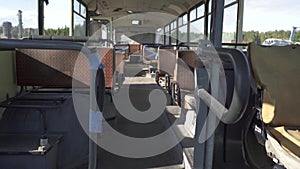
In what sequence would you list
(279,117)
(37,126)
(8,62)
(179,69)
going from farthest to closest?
(179,69) → (8,62) → (37,126) → (279,117)

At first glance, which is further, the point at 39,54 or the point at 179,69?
the point at 179,69

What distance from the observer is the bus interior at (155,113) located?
151 centimetres

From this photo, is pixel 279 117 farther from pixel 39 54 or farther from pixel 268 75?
pixel 39 54

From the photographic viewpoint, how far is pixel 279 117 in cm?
153

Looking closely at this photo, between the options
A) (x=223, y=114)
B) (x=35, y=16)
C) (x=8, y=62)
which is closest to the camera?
(x=223, y=114)

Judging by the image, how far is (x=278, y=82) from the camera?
5.13 ft

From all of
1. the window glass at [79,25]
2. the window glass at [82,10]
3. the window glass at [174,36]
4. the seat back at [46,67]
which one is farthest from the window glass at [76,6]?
the window glass at [174,36]

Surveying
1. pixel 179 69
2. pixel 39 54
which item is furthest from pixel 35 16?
pixel 179 69

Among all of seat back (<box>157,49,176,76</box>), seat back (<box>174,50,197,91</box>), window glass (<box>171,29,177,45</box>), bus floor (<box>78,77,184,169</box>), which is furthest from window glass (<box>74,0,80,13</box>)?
window glass (<box>171,29,177,45</box>)

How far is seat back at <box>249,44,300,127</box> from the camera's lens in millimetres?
1519

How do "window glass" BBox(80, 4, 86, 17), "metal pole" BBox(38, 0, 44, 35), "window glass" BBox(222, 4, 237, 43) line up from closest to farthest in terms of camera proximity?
"metal pole" BBox(38, 0, 44, 35)
"window glass" BBox(222, 4, 237, 43)
"window glass" BBox(80, 4, 86, 17)

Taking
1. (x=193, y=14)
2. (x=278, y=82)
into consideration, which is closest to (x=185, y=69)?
(x=278, y=82)

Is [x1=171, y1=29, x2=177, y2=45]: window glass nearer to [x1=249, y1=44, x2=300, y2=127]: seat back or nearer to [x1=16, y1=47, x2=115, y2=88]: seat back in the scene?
[x1=16, y1=47, x2=115, y2=88]: seat back

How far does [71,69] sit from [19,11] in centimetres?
84
